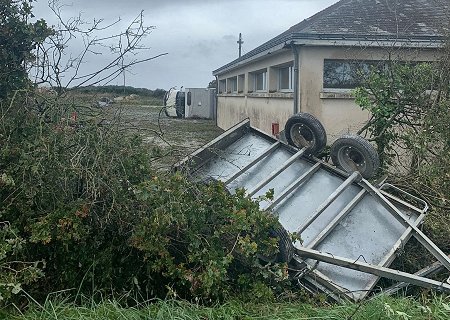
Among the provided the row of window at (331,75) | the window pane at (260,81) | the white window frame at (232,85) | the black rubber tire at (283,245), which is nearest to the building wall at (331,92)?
the row of window at (331,75)

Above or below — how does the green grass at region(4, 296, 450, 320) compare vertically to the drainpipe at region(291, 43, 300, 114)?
below

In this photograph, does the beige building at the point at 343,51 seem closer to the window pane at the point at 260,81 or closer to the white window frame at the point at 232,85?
the window pane at the point at 260,81

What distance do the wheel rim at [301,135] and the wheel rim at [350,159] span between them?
0.45 meters

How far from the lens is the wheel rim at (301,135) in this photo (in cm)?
705

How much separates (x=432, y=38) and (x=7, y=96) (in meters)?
10.4

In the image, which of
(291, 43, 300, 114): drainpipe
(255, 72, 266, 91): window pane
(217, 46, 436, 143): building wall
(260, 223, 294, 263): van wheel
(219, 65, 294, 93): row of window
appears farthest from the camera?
(255, 72, 266, 91): window pane

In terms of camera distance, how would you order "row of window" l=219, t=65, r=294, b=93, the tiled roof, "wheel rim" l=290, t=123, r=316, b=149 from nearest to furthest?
"wheel rim" l=290, t=123, r=316, b=149 < the tiled roof < "row of window" l=219, t=65, r=294, b=93

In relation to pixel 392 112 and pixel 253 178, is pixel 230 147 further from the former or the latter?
pixel 392 112

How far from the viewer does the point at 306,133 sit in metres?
7.13

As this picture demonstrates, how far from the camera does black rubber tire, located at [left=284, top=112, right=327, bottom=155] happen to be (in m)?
6.87

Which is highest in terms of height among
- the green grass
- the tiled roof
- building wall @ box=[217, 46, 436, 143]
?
the tiled roof

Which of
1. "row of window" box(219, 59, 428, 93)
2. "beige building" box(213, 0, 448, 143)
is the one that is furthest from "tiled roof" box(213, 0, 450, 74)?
"row of window" box(219, 59, 428, 93)

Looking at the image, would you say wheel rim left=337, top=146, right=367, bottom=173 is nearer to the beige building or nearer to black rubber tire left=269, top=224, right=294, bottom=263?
black rubber tire left=269, top=224, right=294, bottom=263

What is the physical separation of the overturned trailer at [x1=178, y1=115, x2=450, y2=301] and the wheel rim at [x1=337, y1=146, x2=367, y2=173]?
0.8 inches
